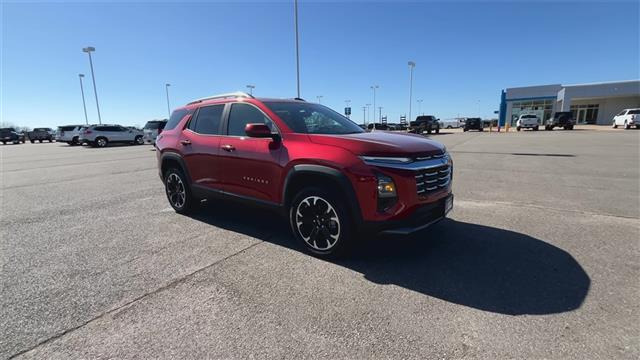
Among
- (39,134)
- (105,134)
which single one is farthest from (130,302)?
(39,134)

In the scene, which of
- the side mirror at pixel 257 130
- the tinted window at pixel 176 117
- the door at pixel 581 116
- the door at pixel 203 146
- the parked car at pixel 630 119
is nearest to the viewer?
the side mirror at pixel 257 130

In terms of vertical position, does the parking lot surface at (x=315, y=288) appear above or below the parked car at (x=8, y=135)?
below

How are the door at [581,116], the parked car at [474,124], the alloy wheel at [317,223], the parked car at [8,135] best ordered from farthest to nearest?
the door at [581,116]
the parked car at [474,124]
the parked car at [8,135]
the alloy wheel at [317,223]

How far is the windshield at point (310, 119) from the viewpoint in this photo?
13.2 feet

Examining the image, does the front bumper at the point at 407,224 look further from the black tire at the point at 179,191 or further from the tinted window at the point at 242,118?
the black tire at the point at 179,191

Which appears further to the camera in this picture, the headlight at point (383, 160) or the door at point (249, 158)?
the door at point (249, 158)

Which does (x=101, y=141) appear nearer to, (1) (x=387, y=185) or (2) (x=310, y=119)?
(2) (x=310, y=119)

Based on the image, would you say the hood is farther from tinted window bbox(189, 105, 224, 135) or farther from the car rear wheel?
the car rear wheel

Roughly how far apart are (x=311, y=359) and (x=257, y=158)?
2.50 meters

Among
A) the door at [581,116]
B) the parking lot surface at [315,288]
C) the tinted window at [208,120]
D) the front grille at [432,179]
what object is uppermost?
the door at [581,116]

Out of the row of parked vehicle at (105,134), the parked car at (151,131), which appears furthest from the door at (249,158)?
the row of parked vehicle at (105,134)

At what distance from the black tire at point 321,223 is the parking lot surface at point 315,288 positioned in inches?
6.8

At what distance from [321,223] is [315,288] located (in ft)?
2.56

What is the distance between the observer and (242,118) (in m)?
4.45
